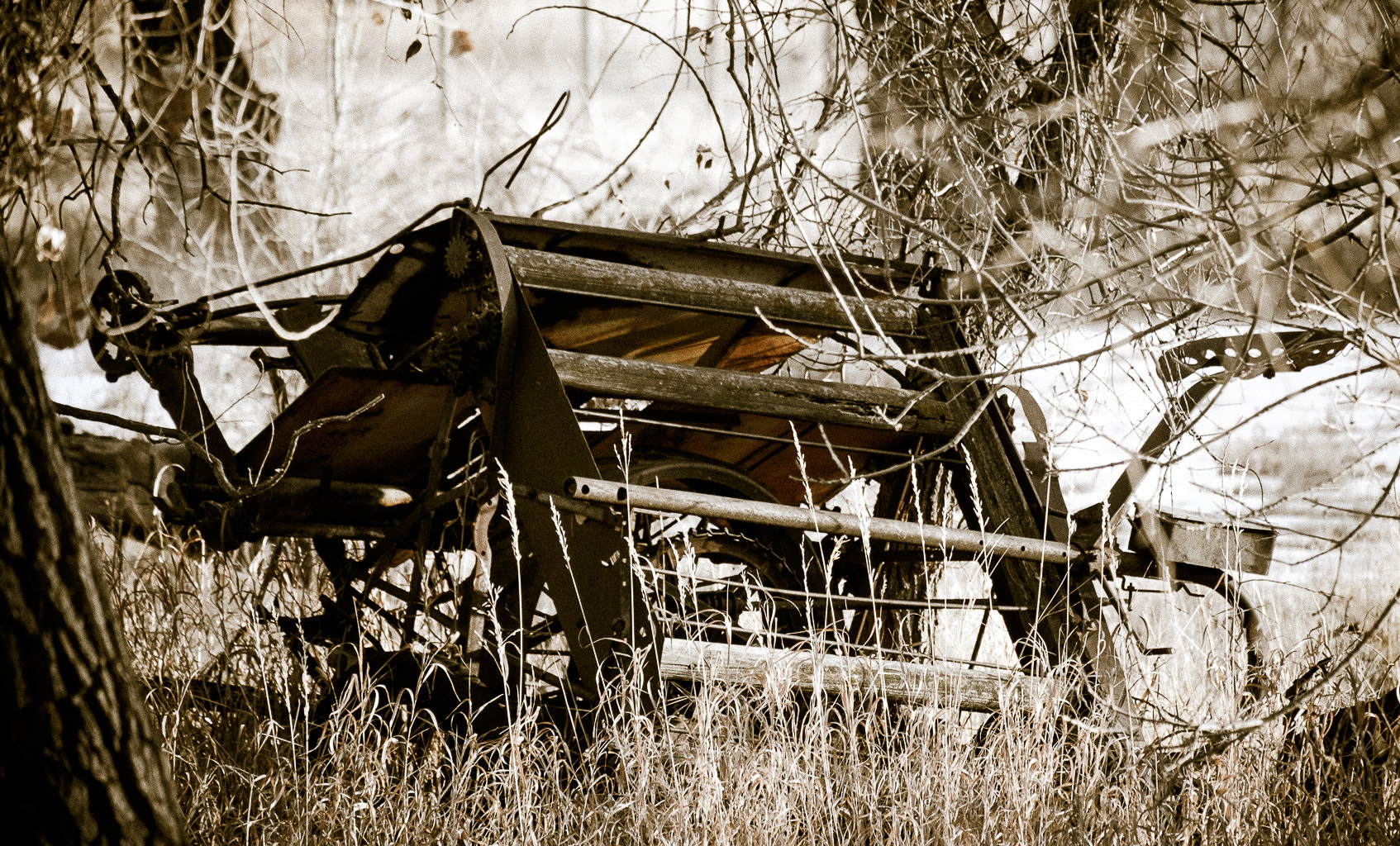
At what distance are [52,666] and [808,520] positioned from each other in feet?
7.19

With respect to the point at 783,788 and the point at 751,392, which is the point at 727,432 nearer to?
the point at 751,392

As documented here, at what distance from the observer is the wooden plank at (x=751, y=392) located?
12.8 feet

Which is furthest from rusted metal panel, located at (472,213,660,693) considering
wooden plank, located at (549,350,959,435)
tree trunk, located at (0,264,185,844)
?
tree trunk, located at (0,264,185,844)

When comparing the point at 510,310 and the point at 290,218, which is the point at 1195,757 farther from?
the point at 290,218

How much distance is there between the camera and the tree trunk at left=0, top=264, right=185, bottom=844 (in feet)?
6.31

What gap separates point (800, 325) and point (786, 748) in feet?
6.07

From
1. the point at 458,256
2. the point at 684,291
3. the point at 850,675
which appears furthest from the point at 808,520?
the point at 458,256

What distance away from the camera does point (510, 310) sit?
381 centimetres

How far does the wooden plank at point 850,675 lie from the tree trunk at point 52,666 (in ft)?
5.38

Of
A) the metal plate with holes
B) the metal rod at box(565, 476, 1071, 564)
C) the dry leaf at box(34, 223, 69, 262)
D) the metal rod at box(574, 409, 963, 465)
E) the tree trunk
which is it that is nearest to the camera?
the tree trunk

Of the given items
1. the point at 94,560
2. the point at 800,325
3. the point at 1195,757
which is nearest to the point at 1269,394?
the point at 800,325

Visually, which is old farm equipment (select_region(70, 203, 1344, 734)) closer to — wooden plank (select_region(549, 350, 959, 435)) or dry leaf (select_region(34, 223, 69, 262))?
wooden plank (select_region(549, 350, 959, 435))

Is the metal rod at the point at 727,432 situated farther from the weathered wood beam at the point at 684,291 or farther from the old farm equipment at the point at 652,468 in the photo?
the weathered wood beam at the point at 684,291

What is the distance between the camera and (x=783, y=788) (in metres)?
3.23
